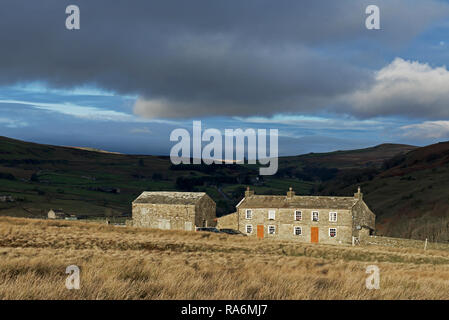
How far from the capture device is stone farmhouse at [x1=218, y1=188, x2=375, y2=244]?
176 ft

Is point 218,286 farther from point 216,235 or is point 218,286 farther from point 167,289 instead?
point 216,235

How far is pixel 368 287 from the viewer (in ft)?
36.4

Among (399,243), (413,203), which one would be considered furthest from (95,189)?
(399,243)

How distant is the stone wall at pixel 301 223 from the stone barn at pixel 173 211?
5856 mm

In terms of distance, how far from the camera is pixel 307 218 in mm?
55531

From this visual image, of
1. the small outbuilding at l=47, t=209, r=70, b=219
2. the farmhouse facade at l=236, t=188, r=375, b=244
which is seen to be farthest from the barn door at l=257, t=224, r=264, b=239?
the small outbuilding at l=47, t=209, r=70, b=219

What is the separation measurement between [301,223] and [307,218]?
1.02 meters

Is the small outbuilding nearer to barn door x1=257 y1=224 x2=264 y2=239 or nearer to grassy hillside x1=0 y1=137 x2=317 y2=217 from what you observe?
grassy hillside x1=0 y1=137 x2=317 y2=217

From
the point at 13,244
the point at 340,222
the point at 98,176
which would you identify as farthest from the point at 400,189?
the point at 98,176

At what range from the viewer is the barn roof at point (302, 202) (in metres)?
54.6

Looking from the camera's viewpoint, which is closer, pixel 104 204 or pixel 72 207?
pixel 72 207

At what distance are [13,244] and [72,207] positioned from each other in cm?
9656

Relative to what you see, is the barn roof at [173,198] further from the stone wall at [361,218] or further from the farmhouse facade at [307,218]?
the stone wall at [361,218]

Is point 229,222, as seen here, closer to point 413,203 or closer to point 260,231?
point 260,231
